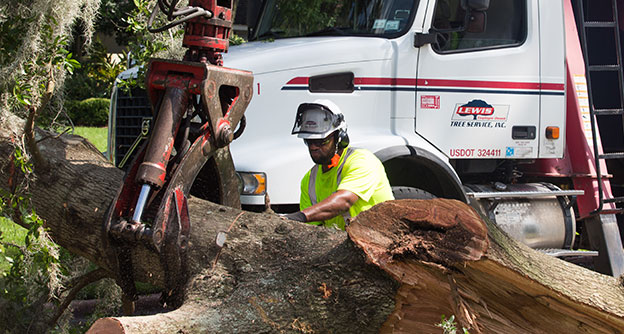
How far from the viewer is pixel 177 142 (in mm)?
3268

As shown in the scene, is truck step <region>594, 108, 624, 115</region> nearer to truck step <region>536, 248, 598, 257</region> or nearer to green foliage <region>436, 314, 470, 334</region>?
truck step <region>536, 248, 598, 257</region>

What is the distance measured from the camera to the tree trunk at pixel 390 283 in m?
2.60

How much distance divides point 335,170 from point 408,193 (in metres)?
0.93

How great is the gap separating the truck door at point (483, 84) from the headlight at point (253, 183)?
59.2 inches

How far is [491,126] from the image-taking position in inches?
220

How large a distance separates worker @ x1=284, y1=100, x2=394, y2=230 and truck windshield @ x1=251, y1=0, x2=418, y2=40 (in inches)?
51.3

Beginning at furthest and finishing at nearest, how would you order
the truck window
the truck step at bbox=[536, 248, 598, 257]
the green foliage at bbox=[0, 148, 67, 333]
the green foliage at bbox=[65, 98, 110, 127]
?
the green foliage at bbox=[65, 98, 110, 127], the truck step at bbox=[536, 248, 598, 257], the truck window, the green foliage at bbox=[0, 148, 67, 333]

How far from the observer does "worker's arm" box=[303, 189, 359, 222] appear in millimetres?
3852

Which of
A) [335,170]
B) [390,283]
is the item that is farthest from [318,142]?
[390,283]

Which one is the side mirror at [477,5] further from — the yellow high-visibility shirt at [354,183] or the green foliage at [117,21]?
the green foliage at [117,21]

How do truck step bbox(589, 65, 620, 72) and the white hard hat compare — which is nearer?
the white hard hat

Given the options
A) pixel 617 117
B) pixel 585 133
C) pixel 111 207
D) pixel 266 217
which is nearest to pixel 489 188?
pixel 585 133

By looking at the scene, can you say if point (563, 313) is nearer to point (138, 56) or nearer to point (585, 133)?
point (138, 56)

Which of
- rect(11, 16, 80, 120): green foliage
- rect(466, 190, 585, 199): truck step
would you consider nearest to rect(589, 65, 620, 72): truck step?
rect(466, 190, 585, 199): truck step
